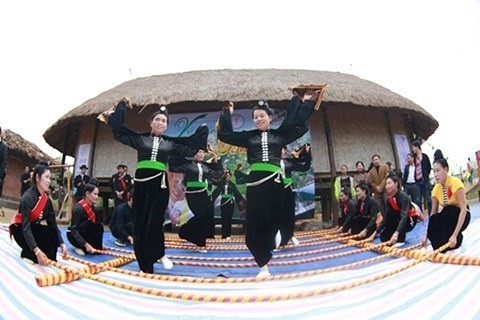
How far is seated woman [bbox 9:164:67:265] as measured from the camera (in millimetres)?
3526

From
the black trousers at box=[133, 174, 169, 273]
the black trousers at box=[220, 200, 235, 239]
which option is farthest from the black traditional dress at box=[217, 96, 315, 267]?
the black trousers at box=[220, 200, 235, 239]

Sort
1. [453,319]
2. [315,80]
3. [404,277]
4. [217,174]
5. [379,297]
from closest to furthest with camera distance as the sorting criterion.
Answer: [453,319] → [379,297] → [404,277] → [217,174] → [315,80]

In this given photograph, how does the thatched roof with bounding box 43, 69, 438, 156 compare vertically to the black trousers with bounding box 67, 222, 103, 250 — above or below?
above

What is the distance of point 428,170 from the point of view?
711cm

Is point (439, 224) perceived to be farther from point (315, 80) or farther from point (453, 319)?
point (315, 80)

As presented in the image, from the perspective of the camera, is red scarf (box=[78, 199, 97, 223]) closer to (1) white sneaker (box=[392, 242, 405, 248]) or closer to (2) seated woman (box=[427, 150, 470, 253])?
(1) white sneaker (box=[392, 242, 405, 248])

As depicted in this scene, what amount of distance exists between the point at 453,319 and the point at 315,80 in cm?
1048

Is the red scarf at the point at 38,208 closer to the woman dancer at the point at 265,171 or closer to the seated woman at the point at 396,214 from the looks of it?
the woman dancer at the point at 265,171

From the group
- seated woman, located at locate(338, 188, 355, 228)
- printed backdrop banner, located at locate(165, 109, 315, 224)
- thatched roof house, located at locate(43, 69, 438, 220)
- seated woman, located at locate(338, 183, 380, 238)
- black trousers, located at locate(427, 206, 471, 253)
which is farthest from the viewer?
thatched roof house, located at locate(43, 69, 438, 220)

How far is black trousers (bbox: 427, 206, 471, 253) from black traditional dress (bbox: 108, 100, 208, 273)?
2.90m

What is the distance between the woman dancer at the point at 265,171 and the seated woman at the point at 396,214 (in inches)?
71.5

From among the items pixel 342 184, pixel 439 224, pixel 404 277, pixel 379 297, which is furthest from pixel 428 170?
pixel 379 297

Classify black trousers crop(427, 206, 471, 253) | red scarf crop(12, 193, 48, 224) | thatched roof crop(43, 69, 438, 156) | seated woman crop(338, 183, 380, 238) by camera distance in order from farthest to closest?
thatched roof crop(43, 69, 438, 156) → seated woman crop(338, 183, 380, 238) → black trousers crop(427, 206, 471, 253) → red scarf crop(12, 193, 48, 224)

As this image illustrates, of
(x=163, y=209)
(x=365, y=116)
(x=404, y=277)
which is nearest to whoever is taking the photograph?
(x=404, y=277)
